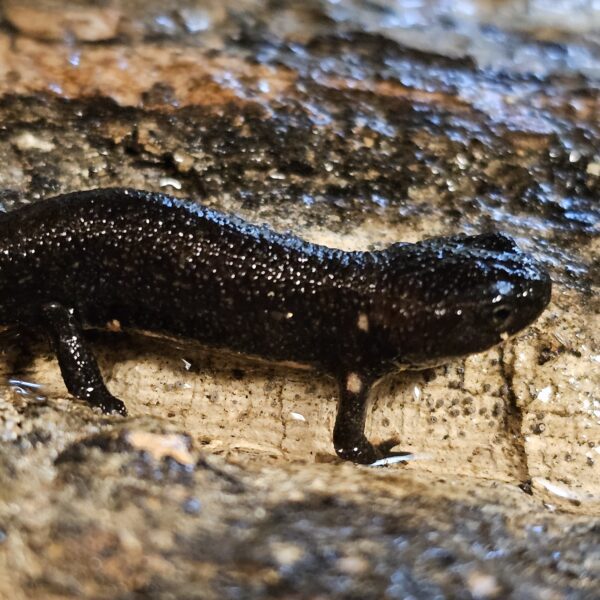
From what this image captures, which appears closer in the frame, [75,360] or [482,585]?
[482,585]

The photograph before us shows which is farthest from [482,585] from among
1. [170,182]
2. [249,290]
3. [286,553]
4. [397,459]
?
[170,182]

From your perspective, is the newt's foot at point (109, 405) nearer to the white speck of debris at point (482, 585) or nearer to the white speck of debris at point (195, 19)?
the white speck of debris at point (482, 585)

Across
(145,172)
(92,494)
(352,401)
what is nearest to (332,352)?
(352,401)

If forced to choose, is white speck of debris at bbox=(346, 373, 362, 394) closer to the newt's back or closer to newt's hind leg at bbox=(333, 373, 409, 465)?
newt's hind leg at bbox=(333, 373, 409, 465)

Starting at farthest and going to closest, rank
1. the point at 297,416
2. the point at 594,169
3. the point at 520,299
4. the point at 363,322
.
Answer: the point at 594,169
the point at 297,416
the point at 363,322
the point at 520,299

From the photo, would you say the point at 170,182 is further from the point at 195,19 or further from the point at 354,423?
the point at 354,423

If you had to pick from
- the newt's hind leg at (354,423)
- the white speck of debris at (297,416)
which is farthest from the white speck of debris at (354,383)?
the white speck of debris at (297,416)

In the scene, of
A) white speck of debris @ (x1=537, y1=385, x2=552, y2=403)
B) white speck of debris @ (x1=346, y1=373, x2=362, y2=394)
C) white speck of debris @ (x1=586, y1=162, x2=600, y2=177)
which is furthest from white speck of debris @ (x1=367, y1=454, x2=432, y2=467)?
white speck of debris @ (x1=586, y1=162, x2=600, y2=177)
